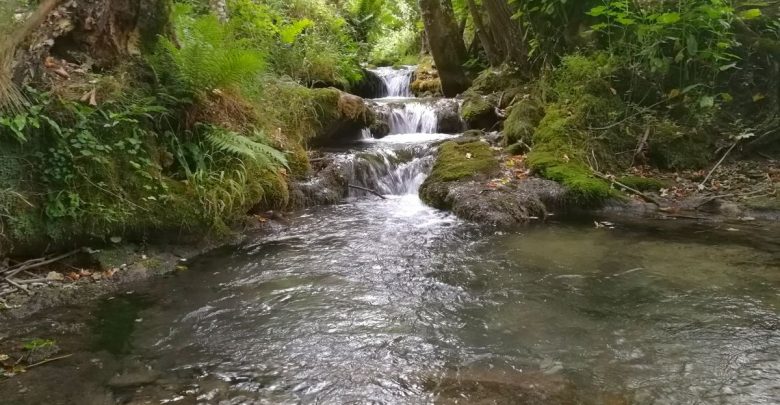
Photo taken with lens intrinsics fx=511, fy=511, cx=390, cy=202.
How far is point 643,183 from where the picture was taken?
682 cm

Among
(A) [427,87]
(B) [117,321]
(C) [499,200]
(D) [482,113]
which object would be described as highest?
(A) [427,87]

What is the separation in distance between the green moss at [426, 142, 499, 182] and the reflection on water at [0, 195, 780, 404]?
1868 millimetres

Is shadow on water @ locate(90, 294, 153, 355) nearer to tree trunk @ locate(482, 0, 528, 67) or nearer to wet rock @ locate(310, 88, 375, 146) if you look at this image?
wet rock @ locate(310, 88, 375, 146)

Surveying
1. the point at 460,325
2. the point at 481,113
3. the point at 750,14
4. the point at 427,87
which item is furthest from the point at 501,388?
the point at 427,87

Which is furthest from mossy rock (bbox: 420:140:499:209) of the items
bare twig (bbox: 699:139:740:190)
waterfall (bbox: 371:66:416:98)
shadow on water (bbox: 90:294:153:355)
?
waterfall (bbox: 371:66:416:98)

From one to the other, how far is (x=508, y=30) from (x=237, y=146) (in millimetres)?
6468

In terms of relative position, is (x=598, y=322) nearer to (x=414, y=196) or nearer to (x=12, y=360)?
(x=12, y=360)

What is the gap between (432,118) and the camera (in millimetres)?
10234

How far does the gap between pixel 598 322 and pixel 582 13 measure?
634 cm

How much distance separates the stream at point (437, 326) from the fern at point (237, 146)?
34.7 inches

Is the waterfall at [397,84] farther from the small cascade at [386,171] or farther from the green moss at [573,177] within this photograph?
the green moss at [573,177]

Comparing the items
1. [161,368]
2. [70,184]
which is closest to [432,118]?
[70,184]

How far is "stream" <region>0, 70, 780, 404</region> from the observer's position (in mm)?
2822

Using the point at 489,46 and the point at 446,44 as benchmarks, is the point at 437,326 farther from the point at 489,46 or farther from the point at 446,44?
the point at 446,44
